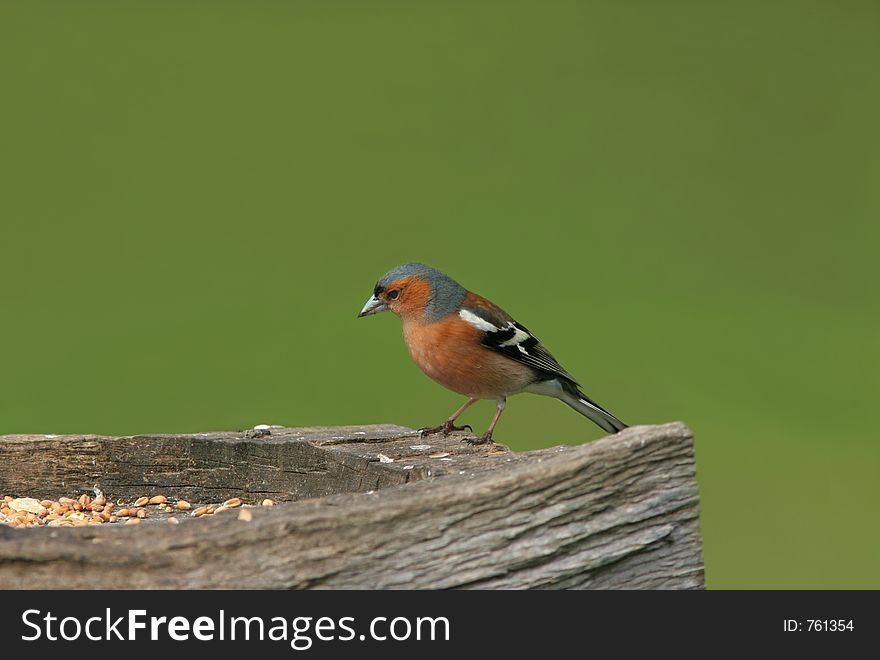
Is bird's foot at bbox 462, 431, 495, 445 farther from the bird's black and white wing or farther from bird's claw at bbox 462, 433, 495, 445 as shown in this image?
the bird's black and white wing

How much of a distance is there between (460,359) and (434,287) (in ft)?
0.96

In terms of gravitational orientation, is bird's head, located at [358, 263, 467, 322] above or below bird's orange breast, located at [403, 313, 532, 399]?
above

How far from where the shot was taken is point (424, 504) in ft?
8.07

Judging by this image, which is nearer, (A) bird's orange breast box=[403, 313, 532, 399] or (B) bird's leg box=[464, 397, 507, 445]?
(B) bird's leg box=[464, 397, 507, 445]

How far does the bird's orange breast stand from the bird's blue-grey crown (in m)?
0.04

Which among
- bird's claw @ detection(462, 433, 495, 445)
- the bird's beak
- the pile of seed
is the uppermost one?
the bird's beak

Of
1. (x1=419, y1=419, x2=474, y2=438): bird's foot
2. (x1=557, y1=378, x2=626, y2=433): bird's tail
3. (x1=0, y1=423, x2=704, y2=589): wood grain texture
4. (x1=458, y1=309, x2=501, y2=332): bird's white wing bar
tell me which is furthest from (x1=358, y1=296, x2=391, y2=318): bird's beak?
(x1=0, y1=423, x2=704, y2=589): wood grain texture

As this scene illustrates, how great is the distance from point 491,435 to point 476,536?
1756 mm

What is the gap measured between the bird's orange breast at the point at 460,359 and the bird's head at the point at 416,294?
40mm

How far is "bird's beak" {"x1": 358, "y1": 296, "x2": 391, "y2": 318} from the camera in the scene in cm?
467

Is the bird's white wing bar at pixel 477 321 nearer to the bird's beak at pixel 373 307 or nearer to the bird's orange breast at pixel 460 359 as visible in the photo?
the bird's orange breast at pixel 460 359

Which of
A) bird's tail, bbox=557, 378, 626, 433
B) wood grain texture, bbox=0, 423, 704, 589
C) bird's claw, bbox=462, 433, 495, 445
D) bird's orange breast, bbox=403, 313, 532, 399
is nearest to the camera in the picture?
wood grain texture, bbox=0, 423, 704, 589
